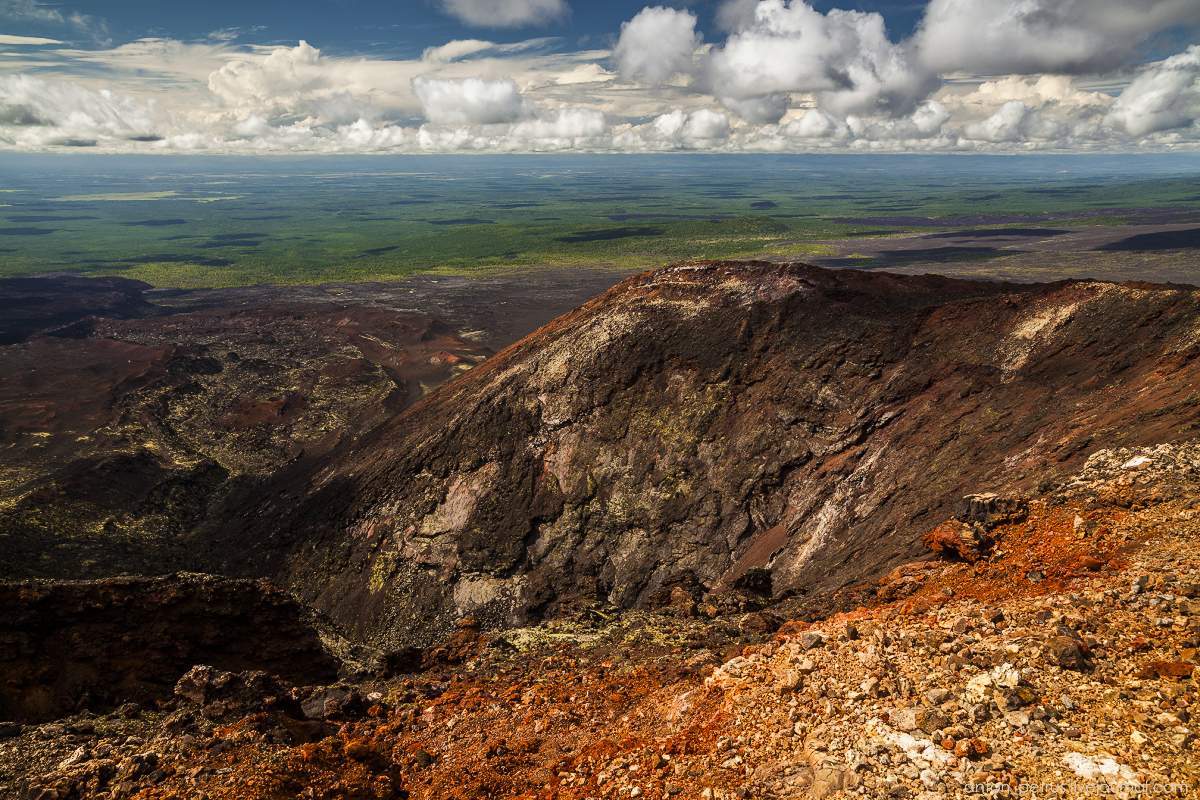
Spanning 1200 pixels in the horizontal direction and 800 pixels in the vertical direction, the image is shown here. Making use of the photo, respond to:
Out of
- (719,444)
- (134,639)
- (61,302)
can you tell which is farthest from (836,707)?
(61,302)

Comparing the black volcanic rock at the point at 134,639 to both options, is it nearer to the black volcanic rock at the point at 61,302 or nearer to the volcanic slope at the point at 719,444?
the volcanic slope at the point at 719,444

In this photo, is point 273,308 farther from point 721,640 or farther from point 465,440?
point 721,640

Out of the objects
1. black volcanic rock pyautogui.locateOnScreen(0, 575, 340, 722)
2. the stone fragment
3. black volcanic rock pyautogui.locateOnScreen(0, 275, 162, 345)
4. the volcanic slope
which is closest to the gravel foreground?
the stone fragment

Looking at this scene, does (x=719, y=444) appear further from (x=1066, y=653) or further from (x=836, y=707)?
(x=1066, y=653)

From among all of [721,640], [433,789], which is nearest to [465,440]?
[721,640]

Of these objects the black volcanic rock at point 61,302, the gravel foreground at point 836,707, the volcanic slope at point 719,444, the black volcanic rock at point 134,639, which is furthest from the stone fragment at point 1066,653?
the black volcanic rock at point 61,302

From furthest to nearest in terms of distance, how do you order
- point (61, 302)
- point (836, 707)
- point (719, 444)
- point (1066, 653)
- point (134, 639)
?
point (61, 302) → point (719, 444) → point (134, 639) → point (836, 707) → point (1066, 653)

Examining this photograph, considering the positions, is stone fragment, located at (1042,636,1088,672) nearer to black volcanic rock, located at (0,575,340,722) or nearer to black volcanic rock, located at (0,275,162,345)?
black volcanic rock, located at (0,575,340,722)

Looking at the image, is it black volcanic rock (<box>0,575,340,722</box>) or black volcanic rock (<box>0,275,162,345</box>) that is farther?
black volcanic rock (<box>0,275,162,345</box>)
